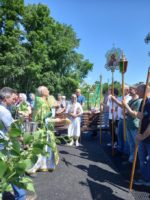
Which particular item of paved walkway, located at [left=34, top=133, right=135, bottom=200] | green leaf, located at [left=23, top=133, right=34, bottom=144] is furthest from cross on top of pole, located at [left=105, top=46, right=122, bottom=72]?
green leaf, located at [left=23, top=133, right=34, bottom=144]

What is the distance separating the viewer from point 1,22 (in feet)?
90.6

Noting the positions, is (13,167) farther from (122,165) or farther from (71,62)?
(71,62)

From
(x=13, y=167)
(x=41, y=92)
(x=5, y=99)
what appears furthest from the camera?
(x=41, y=92)

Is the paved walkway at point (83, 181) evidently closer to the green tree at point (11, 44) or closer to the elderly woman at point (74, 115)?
the elderly woman at point (74, 115)

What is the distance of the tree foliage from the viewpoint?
26.1 m

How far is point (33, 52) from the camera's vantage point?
27062 mm

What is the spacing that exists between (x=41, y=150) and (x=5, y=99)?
9.22 feet

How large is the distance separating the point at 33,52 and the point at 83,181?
Result: 23096 millimetres

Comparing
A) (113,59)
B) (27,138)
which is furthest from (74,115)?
(27,138)

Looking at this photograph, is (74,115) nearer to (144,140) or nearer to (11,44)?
(144,140)

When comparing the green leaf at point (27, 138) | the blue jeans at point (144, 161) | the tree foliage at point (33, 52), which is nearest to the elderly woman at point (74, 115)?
the blue jeans at point (144, 161)

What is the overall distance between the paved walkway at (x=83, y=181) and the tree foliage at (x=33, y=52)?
65.5 ft

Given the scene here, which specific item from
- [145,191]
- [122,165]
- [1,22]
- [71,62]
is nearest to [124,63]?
[122,165]

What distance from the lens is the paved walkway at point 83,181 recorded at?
4641 mm
